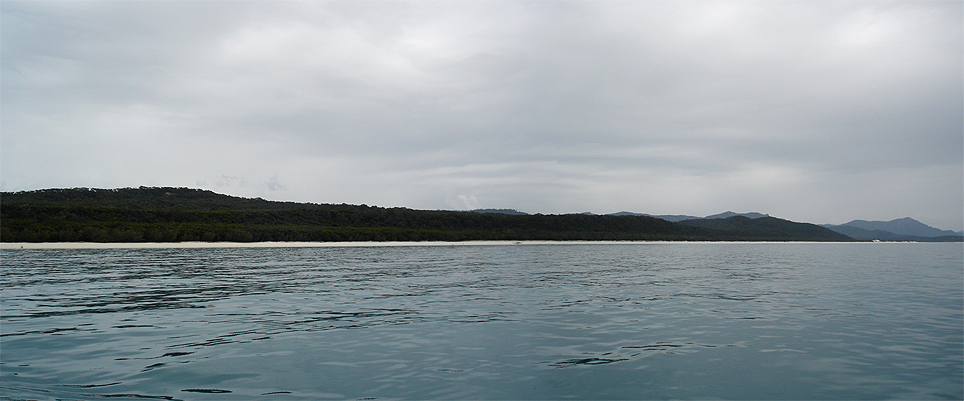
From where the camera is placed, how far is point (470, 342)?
38.1 feet

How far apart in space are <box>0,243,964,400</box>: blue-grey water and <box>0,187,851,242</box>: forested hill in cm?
4589

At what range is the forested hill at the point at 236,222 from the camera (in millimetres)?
61844

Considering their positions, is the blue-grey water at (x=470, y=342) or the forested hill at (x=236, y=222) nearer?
the blue-grey water at (x=470, y=342)

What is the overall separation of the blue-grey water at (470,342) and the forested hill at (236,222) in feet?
151

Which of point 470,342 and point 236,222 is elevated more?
point 236,222

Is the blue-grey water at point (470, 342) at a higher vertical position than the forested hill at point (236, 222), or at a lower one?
lower

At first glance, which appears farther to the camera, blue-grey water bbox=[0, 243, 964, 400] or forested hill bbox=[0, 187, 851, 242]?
forested hill bbox=[0, 187, 851, 242]

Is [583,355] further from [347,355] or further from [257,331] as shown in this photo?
[257,331]

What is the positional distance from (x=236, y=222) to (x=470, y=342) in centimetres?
8151

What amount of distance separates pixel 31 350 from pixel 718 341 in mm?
14175

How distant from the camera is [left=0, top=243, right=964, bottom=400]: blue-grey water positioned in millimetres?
8352

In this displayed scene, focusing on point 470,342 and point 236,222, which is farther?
point 236,222

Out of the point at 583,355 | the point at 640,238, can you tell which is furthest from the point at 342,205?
the point at 583,355

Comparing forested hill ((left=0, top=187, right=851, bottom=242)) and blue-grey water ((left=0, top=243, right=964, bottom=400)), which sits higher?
forested hill ((left=0, top=187, right=851, bottom=242))
